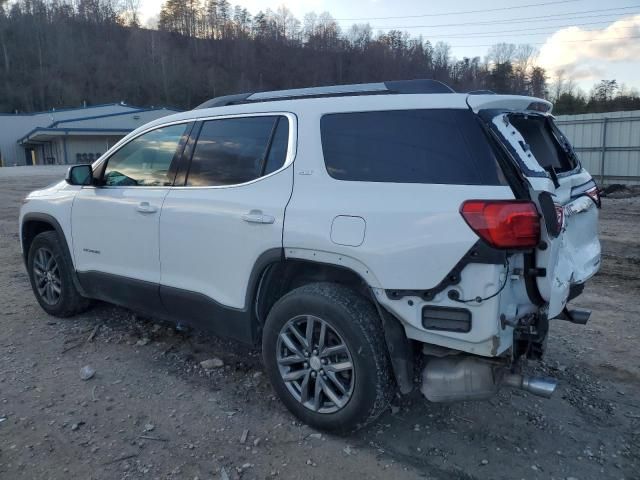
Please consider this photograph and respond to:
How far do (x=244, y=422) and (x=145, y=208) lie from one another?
174cm

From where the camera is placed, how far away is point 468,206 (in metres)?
2.63

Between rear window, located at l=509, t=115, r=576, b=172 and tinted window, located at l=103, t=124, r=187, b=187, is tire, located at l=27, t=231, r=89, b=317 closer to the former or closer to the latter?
tinted window, located at l=103, t=124, r=187, b=187

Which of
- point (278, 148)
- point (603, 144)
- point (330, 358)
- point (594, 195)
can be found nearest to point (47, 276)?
point (278, 148)

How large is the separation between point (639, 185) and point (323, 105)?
1849cm

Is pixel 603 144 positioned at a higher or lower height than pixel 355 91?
lower

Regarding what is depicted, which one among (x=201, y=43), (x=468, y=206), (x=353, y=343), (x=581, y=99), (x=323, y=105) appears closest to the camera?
(x=468, y=206)

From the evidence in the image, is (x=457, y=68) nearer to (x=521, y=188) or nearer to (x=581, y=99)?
(x=581, y=99)

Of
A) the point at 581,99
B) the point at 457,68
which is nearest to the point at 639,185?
the point at 581,99

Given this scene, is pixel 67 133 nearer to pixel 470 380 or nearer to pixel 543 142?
pixel 543 142

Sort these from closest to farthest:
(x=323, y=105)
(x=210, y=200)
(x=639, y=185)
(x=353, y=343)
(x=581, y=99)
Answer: (x=353, y=343) < (x=323, y=105) < (x=210, y=200) < (x=639, y=185) < (x=581, y=99)

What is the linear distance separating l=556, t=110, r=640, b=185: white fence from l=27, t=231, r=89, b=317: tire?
18.8 meters

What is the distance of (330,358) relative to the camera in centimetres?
316

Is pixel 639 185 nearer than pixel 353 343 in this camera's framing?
No

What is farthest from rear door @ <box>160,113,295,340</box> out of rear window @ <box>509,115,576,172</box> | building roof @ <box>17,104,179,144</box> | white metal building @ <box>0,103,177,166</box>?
building roof @ <box>17,104,179,144</box>
